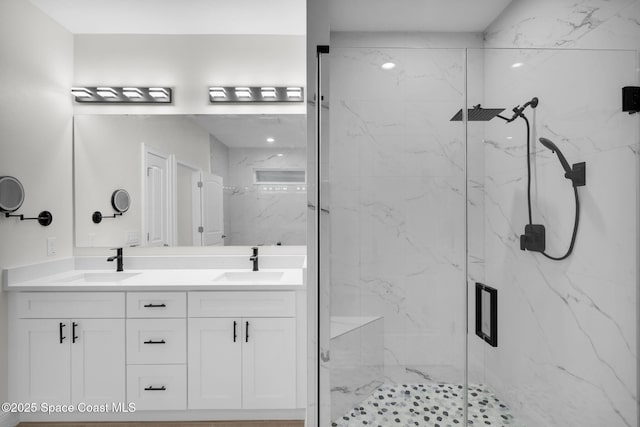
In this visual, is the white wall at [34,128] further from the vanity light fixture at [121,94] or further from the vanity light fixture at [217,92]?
the vanity light fixture at [217,92]

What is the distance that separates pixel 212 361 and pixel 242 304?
38 cm

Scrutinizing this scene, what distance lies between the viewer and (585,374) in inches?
53.2

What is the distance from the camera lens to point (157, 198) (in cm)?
246

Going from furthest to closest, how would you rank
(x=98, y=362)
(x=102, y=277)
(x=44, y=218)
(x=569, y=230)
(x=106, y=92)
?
1. (x=106, y=92)
2. (x=102, y=277)
3. (x=44, y=218)
4. (x=98, y=362)
5. (x=569, y=230)

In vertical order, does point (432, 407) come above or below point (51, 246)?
below

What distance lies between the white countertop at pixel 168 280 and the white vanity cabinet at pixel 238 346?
0.18 feet

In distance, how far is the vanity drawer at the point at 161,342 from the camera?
1928mm

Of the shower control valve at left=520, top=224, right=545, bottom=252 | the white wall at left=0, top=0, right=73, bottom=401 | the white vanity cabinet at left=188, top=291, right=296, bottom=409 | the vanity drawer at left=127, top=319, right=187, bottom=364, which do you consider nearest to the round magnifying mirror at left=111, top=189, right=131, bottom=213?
the white wall at left=0, top=0, right=73, bottom=401

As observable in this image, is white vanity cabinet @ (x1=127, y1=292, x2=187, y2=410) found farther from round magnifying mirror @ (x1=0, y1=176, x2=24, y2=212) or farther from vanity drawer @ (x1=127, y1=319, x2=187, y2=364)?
round magnifying mirror @ (x1=0, y1=176, x2=24, y2=212)

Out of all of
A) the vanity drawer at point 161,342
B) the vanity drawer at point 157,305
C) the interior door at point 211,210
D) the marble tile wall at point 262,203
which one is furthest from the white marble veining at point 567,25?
the vanity drawer at point 161,342

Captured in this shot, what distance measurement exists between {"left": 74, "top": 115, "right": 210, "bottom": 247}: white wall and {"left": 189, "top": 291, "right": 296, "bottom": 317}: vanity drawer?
895mm

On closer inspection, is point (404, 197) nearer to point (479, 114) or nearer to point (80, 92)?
point (479, 114)

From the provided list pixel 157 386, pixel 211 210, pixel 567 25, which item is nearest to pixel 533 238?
pixel 567 25

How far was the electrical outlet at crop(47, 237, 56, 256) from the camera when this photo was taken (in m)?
2.24
